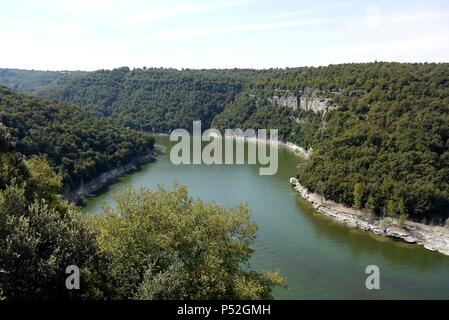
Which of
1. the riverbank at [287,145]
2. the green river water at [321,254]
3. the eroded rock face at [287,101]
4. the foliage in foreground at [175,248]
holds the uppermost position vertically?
the eroded rock face at [287,101]

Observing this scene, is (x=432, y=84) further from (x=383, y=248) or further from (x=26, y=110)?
(x=26, y=110)

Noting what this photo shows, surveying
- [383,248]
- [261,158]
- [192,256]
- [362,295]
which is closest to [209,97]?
[261,158]

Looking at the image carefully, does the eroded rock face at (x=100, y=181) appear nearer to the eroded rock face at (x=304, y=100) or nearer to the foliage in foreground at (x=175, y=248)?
the eroded rock face at (x=304, y=100)

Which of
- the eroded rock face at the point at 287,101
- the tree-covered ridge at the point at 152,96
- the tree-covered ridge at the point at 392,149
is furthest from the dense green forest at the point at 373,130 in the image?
the tree-covered ridge at the point at 152,96

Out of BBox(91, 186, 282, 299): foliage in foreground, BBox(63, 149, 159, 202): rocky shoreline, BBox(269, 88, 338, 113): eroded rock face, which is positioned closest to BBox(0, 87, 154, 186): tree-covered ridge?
BBox(63, 149, 159, 202): rocky shoreline

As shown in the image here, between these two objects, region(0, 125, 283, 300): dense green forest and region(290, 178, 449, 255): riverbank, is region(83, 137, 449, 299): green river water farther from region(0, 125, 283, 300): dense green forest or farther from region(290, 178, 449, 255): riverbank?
region(0, 125, 283, 300): dense green forest
